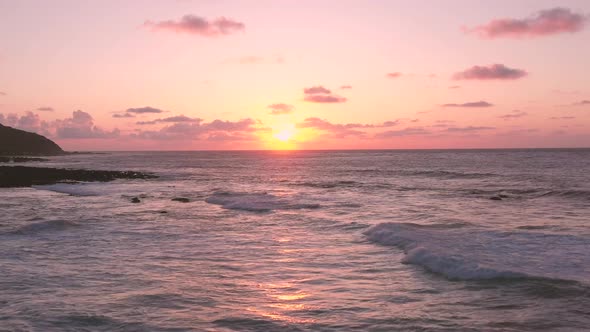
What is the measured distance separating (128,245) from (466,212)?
2177 centimetres

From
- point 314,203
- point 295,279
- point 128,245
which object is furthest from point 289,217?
point 295,279

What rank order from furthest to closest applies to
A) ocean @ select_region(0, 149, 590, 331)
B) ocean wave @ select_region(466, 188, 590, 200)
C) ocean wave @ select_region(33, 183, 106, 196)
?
ocean wave @ select_region(33, 183, 106, 196) < ocean wave @ select_region(466, 188, 590, 200) < ocean @ select_region(0, 149, 590, 331)

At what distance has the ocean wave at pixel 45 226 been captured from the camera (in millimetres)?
22477

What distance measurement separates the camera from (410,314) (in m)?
10.7

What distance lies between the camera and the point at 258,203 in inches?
1446

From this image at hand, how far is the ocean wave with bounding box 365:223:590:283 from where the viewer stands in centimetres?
1445

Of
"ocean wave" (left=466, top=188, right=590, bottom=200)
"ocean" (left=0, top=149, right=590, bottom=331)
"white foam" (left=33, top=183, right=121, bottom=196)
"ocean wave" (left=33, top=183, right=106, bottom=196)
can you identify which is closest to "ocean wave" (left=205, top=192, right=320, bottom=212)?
"ocean" (left=0, top=149, right=590, bottom=331)

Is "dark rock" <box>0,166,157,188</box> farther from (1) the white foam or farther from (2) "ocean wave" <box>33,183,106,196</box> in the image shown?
(1) the white foam

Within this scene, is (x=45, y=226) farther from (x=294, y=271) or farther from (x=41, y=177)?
(x=41, y=177)

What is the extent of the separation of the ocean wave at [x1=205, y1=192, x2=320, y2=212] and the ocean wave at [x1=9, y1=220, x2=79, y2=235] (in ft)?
40.5

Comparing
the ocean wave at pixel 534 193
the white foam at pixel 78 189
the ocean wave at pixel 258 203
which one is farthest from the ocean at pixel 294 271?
the white foam at pixel 78 189

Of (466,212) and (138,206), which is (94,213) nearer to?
(138,206)

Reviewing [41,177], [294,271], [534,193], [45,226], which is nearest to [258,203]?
[45,226]

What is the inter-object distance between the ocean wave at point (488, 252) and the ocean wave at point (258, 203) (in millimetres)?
12437
